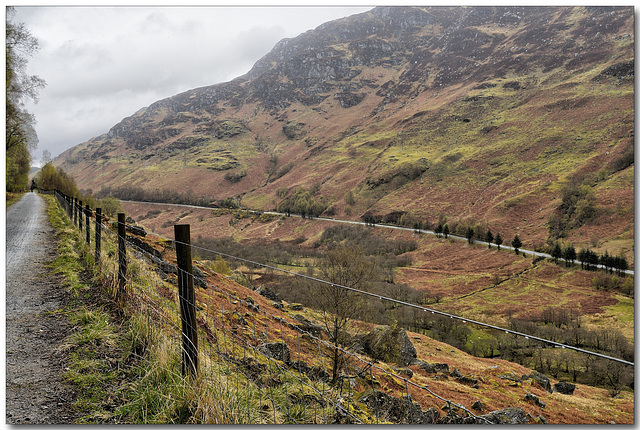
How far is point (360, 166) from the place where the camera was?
427ft

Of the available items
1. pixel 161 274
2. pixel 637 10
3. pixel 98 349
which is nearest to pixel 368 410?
pixel 98 349

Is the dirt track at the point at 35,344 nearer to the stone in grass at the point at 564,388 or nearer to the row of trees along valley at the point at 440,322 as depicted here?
the row of trees along valley at the point at 440,322

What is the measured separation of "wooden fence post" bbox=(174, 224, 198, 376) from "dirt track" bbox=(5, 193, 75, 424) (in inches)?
48.0

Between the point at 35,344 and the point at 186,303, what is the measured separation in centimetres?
273

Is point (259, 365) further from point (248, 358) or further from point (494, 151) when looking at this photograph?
point (494, 151)

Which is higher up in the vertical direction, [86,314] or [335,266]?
[86,314]

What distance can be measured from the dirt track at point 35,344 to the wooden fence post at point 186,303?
1.22 meters

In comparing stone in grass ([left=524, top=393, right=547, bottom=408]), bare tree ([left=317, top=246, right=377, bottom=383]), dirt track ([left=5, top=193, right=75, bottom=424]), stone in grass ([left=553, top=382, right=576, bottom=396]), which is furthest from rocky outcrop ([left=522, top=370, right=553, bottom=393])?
dirt track ([left=5, top=193, right=75, bottom=424])

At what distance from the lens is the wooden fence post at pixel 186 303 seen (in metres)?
3.52

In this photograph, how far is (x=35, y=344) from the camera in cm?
448

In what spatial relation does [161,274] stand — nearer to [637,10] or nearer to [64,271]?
[64,271]

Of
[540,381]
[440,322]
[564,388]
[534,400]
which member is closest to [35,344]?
[534,400]

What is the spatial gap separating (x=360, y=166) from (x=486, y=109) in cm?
5356

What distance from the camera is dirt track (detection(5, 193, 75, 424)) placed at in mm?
3320
